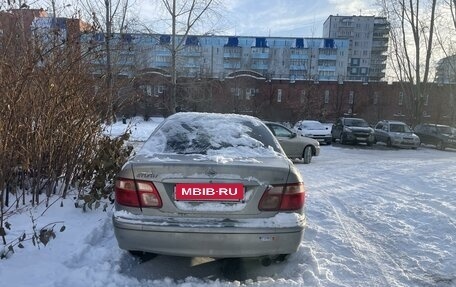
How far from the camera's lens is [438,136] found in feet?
80.1

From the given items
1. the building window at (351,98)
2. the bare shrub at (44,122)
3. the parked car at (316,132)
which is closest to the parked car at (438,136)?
the parked car at (316,132)

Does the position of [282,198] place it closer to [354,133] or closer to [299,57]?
[354,133]

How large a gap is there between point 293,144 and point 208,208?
33.6ft

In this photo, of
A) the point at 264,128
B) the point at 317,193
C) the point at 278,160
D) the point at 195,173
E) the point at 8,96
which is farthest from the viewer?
the point at 317,193

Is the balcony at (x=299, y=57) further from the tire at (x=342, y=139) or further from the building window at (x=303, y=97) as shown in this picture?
the tire at (x=342, y=139)

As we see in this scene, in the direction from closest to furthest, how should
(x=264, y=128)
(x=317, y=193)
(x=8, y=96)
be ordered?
(x=8, y=96)
(x=264, y=128)
(x=317, y=193)

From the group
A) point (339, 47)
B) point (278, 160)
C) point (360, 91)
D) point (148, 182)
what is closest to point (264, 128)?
point (278, 160)

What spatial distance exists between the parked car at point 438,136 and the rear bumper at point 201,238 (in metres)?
24.2

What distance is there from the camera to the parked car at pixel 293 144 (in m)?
13.1

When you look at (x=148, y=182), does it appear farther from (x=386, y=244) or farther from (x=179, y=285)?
(x=386, y=244)

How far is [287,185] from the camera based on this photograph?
11.1ft

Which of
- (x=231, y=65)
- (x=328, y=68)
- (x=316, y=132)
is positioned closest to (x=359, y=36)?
(x=328, y=68)

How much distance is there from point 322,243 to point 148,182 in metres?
2.45

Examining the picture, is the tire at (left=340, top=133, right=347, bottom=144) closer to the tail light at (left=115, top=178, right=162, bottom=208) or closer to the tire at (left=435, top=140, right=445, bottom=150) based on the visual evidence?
the tire at (left=435, top=140, right=445, bottom=150)
